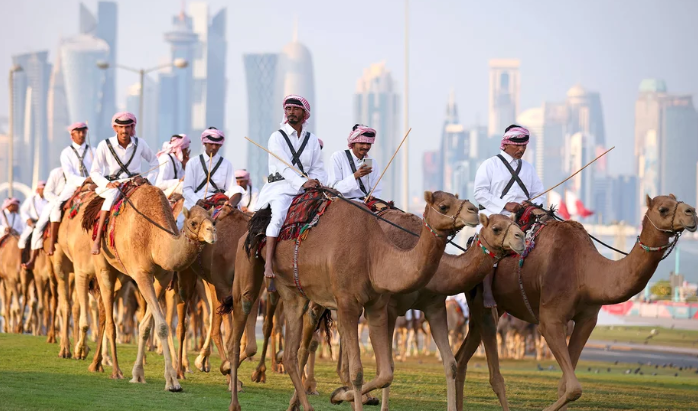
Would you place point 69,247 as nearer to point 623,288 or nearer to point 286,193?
point 286,193

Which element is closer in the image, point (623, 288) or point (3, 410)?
point (3, 410)

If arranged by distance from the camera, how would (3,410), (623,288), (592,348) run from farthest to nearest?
(592,348)
(623,288)
(3,410)

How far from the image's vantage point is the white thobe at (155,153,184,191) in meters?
18.7

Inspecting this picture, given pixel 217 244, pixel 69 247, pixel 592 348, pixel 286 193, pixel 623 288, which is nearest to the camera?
pixel 623 288

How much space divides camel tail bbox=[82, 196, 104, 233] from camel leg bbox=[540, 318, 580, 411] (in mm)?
6624

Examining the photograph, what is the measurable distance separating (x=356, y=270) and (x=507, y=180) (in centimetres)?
302

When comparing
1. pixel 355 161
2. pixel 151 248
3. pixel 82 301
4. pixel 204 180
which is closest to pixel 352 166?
pixel 355 161

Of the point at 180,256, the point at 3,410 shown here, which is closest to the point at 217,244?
the point at 180,256

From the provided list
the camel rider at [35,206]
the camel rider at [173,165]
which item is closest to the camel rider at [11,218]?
the camel rider at [35,206]

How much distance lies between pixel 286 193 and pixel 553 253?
3.15 metres

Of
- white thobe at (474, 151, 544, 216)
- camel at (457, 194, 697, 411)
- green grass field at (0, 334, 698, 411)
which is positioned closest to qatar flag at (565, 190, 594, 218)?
green grass field at (0, 334, 698, 411)

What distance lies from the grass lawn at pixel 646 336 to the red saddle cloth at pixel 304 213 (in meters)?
35.7

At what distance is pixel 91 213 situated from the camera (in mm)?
16875

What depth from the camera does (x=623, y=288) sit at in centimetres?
1294
